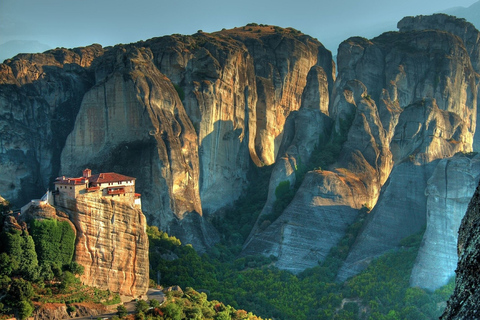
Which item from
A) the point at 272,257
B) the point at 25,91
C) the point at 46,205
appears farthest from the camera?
the point at 25,91

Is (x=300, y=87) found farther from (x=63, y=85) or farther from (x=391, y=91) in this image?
(x=63, y=85)

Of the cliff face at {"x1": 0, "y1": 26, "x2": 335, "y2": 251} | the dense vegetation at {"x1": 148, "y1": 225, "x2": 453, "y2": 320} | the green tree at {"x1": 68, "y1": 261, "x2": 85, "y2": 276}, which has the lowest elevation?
the dense vegetation at {"x1": 148, "y1": 225, "x2": 453, "y2": 320}

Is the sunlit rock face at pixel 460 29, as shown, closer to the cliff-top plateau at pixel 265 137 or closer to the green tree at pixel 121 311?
the cliff-top plateau at pixel 265 137

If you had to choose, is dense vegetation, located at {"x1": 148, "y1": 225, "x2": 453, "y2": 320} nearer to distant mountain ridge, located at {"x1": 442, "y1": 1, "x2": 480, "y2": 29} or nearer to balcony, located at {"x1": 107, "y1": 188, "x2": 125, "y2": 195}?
balcony, located at {"x1": 107, "y1": 188, "x2": 125, "y2": 195}

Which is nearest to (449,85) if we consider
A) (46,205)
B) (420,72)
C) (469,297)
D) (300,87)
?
(420,72)

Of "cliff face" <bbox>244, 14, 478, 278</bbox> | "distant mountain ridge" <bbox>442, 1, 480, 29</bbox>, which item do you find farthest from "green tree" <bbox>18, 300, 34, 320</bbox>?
"distant mountain ridge" <bbox>442, 1, 480, 29</bbox>

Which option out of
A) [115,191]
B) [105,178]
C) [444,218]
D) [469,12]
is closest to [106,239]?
[115,191]

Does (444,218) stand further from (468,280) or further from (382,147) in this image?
(468,280)
